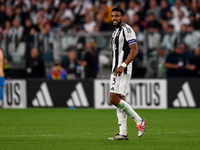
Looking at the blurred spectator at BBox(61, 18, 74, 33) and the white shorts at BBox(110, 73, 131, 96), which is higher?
the blurred spectator at BBox(61, 18, 74, 33)

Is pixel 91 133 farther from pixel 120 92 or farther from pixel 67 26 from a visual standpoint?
pixel 67 26

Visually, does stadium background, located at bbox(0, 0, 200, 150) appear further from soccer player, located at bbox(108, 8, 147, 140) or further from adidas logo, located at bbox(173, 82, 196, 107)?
soccer player, located at bbox(108, 8, 147, 140)

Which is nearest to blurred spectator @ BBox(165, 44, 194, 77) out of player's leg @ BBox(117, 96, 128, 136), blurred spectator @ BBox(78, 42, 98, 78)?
blurred spectator @ BBox(78, 42, 98, 78)

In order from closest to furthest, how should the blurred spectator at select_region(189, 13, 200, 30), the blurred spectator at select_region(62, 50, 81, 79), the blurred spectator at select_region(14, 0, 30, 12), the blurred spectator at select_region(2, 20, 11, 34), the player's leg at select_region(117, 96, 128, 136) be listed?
1. the player's leg at select_region(117, 96, 128, 136)
2. the blurred spectator at select_region(62, 50, 81, 79)
3. the blurred spectator at select_region(189, 13, 200, 30)
4. the blurred spectator at select_region(2, 20, 11, 34)
5. the blurred spectator at select_region(14, 0, 30, 12)

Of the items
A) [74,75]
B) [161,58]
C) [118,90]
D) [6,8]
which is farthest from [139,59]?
[118,90]

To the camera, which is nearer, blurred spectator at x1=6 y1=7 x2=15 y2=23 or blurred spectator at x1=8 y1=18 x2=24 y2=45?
blurred spectator at x1=8 y1=18 x2=24 y2=45

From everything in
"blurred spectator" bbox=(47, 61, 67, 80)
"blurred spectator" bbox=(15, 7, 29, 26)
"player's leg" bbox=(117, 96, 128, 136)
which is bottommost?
"player's leg" bbox=(117, 96, 128, 136)

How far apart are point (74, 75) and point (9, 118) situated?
4.80 metres

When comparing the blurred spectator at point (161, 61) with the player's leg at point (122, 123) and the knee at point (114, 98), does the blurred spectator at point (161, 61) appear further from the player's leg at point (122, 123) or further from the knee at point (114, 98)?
the knee at point (114, 98)

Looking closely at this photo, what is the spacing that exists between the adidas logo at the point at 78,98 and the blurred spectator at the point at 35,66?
182cm

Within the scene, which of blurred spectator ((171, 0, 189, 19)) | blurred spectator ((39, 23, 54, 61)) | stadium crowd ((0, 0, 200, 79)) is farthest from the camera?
blurred spectator ((171, 0, 189, 19))

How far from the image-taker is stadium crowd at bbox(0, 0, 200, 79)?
51.7 ft

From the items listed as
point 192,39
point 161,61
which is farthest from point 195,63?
point 161,61

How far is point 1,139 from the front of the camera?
7.80 meters
